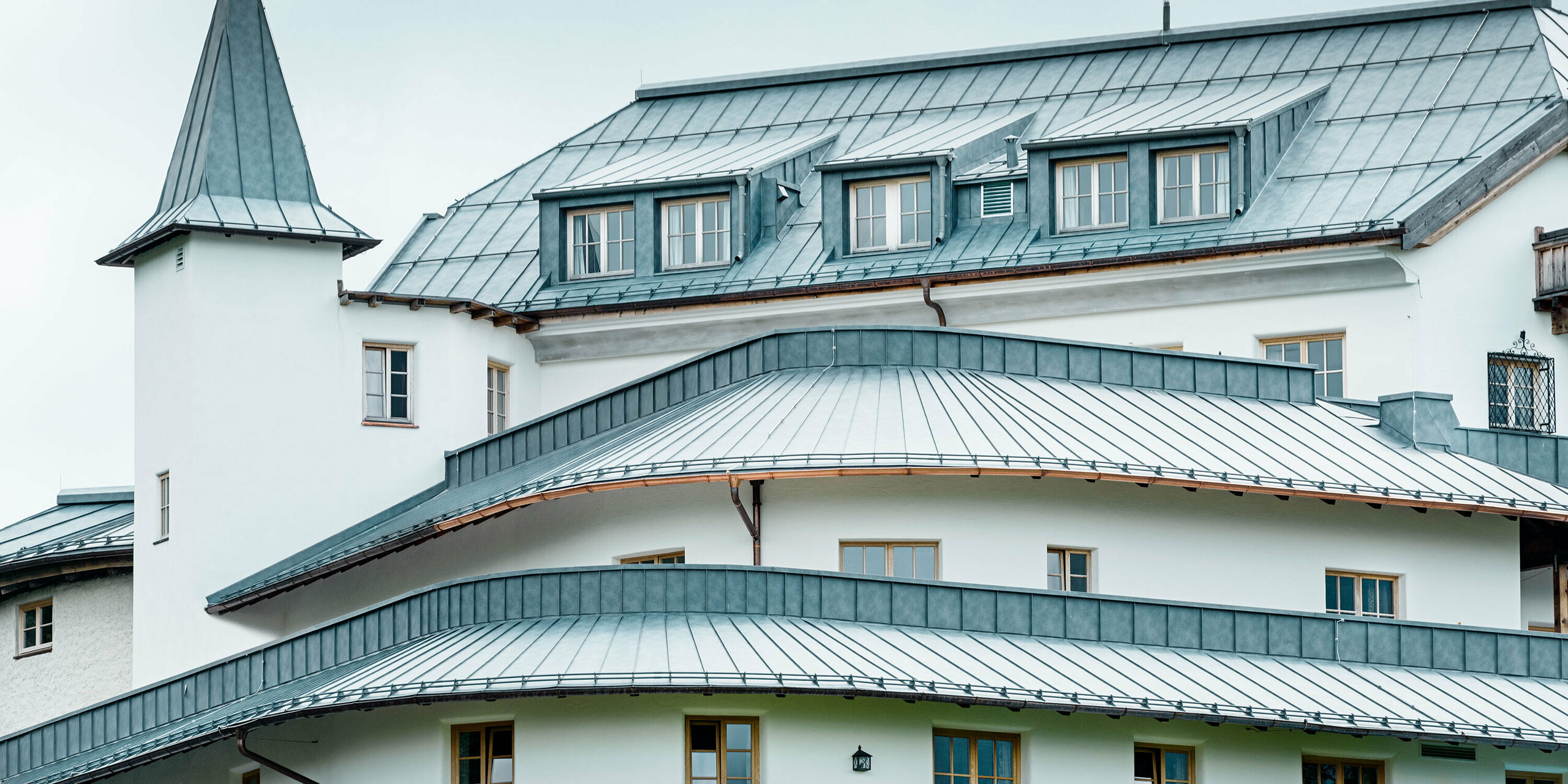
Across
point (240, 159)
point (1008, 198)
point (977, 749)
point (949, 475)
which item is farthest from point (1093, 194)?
point (977, 749)

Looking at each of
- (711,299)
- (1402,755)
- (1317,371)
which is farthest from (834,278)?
(1402,755)

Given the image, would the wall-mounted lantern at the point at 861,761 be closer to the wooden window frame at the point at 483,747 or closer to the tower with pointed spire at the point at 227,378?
the wooden window frame at the point at 483,747

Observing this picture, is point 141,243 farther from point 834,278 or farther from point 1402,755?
point 1402,755

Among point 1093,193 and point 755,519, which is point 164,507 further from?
point 1093,193

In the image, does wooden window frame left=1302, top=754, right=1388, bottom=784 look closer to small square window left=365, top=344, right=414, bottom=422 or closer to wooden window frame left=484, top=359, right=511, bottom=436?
small square window left=365, top=344, right=414, bottom=422

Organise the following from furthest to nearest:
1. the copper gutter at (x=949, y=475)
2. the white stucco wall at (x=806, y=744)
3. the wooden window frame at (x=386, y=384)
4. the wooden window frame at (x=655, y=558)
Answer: the wooden window frame at (x=386, y=384)
the wooden window frame at (x=655, y=558)
the copper gutter at (x=949, y=475)
the white stucco wall at (x=806, y=744)

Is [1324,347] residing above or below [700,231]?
below

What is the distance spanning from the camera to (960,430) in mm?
40750

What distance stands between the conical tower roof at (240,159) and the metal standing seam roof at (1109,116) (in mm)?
5467

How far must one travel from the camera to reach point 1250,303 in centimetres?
4841

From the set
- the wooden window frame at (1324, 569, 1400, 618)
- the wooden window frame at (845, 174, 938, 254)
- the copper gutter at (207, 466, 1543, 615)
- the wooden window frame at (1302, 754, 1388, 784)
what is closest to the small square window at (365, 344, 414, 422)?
the copper gutter at (207, 466, 1543, 615)

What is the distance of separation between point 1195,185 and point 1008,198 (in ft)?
12.6

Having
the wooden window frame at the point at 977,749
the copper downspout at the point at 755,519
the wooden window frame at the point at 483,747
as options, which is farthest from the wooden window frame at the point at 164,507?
the wooden window frame at the point at 977,749

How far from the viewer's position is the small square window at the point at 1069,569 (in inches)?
1609
